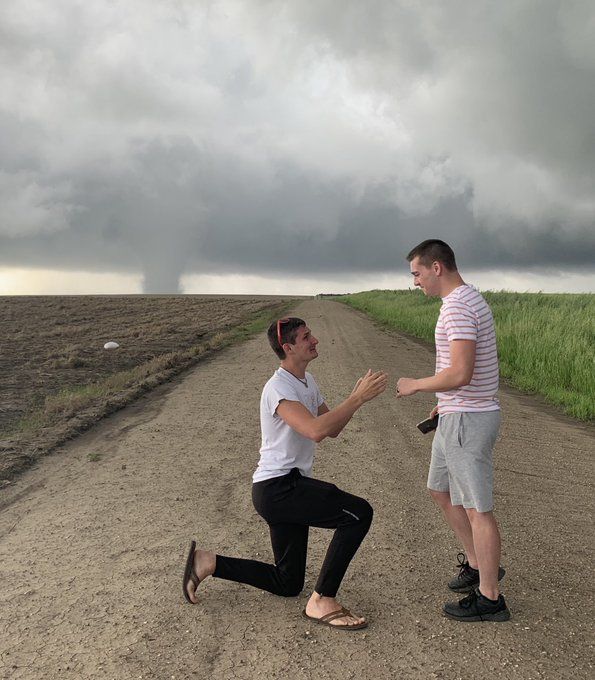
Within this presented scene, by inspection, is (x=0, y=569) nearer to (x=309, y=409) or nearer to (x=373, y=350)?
(x=309, y=409)

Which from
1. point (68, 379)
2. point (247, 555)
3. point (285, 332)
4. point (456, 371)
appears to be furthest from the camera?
point (68, 379)

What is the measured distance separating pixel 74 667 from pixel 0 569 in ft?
5.57

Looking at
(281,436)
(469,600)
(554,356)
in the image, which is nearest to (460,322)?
(281,436)

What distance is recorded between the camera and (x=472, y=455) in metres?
3.55

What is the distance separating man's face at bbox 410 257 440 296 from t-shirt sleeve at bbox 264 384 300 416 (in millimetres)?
924

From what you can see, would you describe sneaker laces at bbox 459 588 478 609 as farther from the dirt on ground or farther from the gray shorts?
the dirt on ground

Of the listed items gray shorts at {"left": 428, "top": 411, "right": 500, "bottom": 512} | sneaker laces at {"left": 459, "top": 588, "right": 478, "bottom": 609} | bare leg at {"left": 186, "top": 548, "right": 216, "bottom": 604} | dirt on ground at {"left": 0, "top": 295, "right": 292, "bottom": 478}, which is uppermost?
gray shorts at {"left": 428, "top": 411, "right": 500, "bottom": 512}

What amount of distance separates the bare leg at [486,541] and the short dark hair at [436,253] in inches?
54.3

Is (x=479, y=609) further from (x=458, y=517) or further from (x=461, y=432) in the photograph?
(x=461, y=432)

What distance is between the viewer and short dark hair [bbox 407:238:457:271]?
3.61 m

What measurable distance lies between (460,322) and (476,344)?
186 mm

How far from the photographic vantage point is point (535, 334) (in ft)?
51.8

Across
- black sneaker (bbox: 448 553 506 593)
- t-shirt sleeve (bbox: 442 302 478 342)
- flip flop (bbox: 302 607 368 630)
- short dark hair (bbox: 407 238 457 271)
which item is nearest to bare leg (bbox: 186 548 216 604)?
flip flop (bbox: 302 607 368 630)

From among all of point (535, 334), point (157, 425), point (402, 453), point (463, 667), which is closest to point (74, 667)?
point (463, 667)
